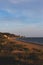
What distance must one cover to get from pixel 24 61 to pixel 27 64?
1242 mm

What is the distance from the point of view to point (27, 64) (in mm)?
19078

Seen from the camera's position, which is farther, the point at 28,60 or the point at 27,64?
the point at 28,60

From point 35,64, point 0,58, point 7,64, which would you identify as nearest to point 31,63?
point 35,64

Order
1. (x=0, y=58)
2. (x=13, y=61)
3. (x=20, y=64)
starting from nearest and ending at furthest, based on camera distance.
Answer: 1. (x=20, y=64)
2. (x=13, y=61)
3. (x=0, y=58)

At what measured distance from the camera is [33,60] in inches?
824

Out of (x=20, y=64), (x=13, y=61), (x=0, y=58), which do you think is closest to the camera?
(x=20, y=64)

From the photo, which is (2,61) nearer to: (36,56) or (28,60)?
(28,60)

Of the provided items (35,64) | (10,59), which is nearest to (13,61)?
(10,59)

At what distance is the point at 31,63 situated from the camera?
64.2 feet

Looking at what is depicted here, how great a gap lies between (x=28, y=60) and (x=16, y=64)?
2160 millimetres

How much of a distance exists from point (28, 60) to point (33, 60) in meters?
0.44

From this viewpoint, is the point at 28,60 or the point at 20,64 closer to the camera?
the point at 20,64

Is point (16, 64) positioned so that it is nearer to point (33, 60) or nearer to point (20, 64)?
point (20, 64)

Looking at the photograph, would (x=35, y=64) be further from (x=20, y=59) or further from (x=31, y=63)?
(x=20, y=59)
